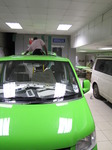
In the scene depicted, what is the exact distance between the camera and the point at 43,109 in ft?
5.30

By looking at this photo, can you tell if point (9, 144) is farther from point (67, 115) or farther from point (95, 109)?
point (95, 109)

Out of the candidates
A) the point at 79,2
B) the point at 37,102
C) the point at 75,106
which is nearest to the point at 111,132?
the point at 75,106

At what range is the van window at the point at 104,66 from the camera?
4945mm

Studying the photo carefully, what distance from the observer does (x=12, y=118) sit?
1.46 metres

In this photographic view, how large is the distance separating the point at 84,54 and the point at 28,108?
54.1ft

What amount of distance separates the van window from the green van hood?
357 centimetres

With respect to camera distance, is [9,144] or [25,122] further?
[25,122]

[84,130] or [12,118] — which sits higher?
[12,118]

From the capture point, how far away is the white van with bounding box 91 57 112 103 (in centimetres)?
475

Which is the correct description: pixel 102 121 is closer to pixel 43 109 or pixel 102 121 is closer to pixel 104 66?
pixel 104 66

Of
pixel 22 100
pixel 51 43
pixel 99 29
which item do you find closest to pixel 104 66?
pixel 99 29

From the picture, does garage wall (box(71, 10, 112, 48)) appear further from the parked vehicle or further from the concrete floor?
the parked vehicle

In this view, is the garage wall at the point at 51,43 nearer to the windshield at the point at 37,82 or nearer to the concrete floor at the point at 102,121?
the concrete floor at the point at 102,121

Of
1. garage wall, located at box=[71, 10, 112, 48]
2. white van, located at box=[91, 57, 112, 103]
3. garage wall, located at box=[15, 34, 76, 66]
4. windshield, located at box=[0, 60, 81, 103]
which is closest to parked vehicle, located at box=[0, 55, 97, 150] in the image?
windshield, located at box=[0, 60, 81, 103]
